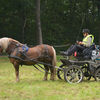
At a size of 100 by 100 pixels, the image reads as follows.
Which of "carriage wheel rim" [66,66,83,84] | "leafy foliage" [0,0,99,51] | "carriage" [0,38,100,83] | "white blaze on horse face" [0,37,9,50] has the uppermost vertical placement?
"leafy foliage" [0,0,99,51]

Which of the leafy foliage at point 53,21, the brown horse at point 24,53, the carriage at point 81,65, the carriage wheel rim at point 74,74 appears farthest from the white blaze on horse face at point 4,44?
the leafy foliage at point 53,21

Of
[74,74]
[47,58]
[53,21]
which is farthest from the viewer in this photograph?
[53,21]

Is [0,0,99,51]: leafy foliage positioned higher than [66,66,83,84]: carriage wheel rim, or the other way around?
[0,0,99,51]: leafy foliage

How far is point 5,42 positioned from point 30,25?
18.5m

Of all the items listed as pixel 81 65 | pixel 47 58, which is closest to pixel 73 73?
pixel 81 65

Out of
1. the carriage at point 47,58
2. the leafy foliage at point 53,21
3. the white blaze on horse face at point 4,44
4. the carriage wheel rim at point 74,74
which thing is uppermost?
the leafy foliage at point 53,21

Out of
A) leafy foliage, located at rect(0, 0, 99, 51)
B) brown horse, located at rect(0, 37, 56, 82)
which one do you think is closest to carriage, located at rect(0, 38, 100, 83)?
brown horse, located at rect(0, 37, 56, 82)

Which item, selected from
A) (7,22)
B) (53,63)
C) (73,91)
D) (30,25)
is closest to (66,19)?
(30,25)

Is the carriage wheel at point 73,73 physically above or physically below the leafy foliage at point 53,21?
below

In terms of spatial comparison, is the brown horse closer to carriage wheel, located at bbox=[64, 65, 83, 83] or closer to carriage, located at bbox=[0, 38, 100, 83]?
carriage, located at bbox=[0, 38, 100, 83]

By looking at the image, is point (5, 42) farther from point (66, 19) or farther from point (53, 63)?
point (66, 19)

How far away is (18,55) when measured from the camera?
22.1 feet

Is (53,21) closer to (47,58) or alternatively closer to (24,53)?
(47,58)

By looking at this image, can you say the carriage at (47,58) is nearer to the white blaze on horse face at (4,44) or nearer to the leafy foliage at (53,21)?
the white blaze on horse face at (4,44)
